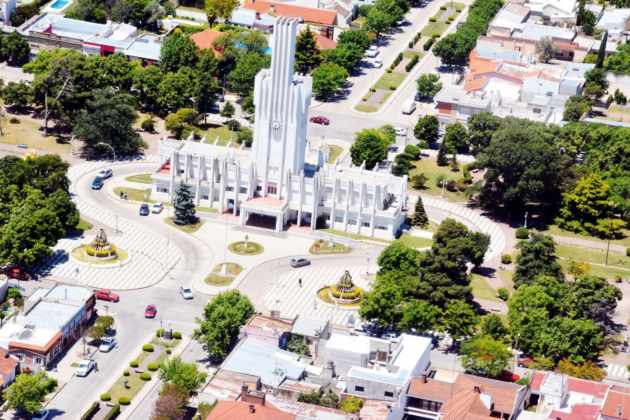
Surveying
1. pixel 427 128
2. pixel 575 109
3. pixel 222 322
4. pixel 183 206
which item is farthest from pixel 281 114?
pixel 575 109

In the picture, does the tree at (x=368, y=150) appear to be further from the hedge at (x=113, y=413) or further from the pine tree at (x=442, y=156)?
the hedge at (x=113, y=413)

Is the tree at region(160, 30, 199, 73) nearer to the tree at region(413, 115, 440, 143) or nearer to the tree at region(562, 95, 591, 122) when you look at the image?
the tree at region(413, 115, 440, 143)

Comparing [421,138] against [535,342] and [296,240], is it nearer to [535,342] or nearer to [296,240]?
[296,240]

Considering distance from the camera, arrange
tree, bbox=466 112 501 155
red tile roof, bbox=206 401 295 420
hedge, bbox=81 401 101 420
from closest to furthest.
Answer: red tile roof, bbox=206 401 295 420 → hedge, bbox=81 401 101 420 → tree, bbox=466 112 501 155

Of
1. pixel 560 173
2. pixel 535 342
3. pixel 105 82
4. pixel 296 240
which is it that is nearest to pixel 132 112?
pixel 105 82

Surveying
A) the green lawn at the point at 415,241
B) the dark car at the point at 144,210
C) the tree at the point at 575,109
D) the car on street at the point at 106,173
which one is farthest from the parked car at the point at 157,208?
the tree at the point at 575,109

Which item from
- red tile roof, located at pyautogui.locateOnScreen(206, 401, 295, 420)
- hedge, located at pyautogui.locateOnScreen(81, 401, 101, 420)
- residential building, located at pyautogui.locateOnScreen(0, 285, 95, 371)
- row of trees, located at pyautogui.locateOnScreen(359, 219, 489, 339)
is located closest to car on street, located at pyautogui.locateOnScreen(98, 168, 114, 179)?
residential building, located at pyautogui.locateOnScreen(0, 285, 95, 371)

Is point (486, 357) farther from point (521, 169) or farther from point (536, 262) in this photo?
point (521, 169)

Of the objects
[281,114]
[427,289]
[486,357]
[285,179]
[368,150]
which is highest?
[281,114]
